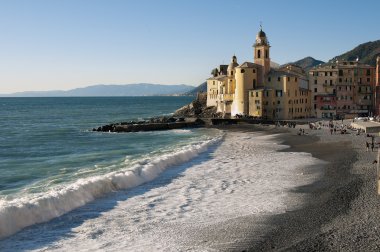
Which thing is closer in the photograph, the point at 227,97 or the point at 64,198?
the point at 64,198

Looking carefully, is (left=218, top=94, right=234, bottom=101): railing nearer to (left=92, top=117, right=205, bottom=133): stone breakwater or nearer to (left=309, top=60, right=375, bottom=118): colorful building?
(left=92, top=117, right=205, bottom=133): stone breakwater

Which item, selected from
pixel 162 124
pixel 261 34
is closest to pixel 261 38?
pixel 261 34

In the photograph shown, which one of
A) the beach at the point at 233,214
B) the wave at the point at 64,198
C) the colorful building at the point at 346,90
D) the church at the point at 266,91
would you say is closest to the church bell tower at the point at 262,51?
the church at the point at 266,91

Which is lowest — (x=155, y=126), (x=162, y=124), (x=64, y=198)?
(x=64, y=198)

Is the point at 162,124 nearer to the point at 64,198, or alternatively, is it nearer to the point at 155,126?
the point at 155,126

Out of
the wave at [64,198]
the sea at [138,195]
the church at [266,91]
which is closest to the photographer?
the sea at [138,195]

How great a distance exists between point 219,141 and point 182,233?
41346 mm

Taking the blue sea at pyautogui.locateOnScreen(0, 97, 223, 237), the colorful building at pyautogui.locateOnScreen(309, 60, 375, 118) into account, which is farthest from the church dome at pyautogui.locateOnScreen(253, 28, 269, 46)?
the blue sea at pyautogui.locateOnScreen(0, 97, 223, 237)

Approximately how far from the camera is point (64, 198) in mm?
26953

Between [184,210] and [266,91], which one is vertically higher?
[266,91]

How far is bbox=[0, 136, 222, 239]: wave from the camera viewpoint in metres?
23.1

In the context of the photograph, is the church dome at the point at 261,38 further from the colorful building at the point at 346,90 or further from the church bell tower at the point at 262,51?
the colorful building at the point at 346,90

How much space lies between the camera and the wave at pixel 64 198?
911 inches

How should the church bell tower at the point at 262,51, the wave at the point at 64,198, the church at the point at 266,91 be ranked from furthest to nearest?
the church bell tower at the point at 262,51
the church at the point at 266,91
the wave at the point at 64,198
